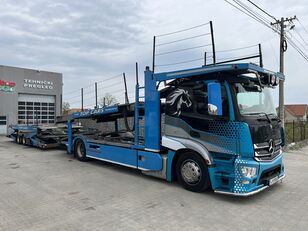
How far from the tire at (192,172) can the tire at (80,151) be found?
4.70 metres

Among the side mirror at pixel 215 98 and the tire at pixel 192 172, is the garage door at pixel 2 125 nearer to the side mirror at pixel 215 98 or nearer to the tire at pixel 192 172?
the tire at pixel 192 172

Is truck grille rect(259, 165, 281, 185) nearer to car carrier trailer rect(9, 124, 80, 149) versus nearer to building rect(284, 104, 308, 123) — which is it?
car carrier trailer rect(9, 124, 80, 149)

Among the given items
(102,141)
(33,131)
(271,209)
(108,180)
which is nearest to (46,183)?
(108,180)

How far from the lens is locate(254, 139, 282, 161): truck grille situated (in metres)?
5.61

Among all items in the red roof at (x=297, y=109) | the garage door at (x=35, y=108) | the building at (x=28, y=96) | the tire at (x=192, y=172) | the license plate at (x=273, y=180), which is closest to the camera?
A: the license plate at (x=273, y=180)

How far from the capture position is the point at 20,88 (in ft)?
87.8

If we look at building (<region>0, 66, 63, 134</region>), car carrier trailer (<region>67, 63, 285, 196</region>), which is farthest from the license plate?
building (<region>0, 66, 63, 134</region>)

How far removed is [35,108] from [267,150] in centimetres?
2652

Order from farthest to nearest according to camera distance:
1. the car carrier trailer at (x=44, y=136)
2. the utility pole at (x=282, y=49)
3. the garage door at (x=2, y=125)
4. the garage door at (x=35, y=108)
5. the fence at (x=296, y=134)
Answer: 1. the garage door at (x=35, y=108)
2. the garage door at (x=2, y=125)
3. the fence at (x=296, y=134)
4. the utility pole at (x=282, y=49)
5. the car carrier trailer at (x=44, y=136)

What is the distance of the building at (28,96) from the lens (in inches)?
1008

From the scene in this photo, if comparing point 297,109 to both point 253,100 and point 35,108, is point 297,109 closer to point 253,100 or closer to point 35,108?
point 35,108

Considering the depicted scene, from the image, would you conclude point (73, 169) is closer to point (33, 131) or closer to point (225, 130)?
point (225, 130)

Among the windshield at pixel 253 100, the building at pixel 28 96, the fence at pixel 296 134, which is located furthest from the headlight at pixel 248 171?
the building at pixel 28 96

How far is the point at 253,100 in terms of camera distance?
5.99 m
